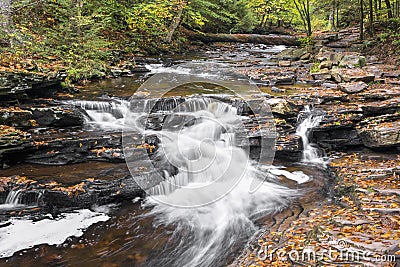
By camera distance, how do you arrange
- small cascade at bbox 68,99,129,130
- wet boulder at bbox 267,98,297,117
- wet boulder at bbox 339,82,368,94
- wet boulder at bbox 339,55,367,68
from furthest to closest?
wet boulder at bbox 339,55,367,68
wet boulder at bbox 339,82,368,94
wet boulder at bbox 267,98,297,117
small cascade at bbox 68,99,129,130

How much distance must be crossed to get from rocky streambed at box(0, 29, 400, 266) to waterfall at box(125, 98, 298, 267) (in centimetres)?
18

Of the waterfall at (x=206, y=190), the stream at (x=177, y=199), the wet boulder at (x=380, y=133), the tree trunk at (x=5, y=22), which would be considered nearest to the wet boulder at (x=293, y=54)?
the stream at (x=177, y=199)

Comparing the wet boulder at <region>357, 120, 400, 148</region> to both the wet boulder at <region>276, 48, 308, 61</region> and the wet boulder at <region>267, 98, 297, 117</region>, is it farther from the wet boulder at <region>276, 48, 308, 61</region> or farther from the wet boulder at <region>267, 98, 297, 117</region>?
the wet boulder at <region>276, 48, 308, 61</region>

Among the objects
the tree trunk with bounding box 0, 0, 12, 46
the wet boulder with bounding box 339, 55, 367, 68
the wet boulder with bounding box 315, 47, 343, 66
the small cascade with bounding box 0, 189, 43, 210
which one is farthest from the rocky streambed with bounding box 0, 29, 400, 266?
the wet boulder with bounding box 315, 47, 343, 66

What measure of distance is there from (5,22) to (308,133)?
409 inches

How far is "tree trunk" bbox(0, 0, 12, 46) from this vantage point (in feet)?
29.6

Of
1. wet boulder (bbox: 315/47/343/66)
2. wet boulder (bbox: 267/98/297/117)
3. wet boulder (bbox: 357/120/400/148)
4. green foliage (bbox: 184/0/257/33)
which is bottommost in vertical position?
wet boulder (bbox: 357/120/400/148)

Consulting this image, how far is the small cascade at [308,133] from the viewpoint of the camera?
27.2 ft

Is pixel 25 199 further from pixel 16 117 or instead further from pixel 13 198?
pixel 16 117

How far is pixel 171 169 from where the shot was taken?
671 centimetres

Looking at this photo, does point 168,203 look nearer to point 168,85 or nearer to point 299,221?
point 299,221

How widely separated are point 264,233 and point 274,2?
72.3 ft

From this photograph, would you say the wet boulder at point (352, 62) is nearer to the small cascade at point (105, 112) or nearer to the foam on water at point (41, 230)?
the small cascade at point (105, 112)

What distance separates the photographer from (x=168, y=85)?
11797mm
